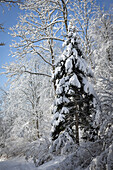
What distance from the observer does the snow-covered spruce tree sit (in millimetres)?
4469

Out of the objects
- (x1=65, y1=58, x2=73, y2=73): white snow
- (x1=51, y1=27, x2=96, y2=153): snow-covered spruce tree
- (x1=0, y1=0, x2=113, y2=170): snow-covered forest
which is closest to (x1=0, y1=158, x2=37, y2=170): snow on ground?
(x1=0, y1=0, x2=113, y2=170): snow-covered forest

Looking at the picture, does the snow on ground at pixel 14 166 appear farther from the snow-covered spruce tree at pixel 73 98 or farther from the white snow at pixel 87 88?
the white snow at pixel 87 88

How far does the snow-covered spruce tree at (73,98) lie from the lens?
14.7 ft

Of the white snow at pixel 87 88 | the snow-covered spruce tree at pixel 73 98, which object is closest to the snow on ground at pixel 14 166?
the snow-covered spruce tree at pixel 73 98

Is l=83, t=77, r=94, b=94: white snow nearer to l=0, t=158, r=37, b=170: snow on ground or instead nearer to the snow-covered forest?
the snow-covered forest

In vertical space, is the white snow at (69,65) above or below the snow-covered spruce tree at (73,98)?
above

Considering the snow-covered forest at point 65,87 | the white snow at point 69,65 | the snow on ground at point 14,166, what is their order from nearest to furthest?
the snow-covered forest at point 65,87 → the snow on ground at point 14,166 → the white snow at point 69,65

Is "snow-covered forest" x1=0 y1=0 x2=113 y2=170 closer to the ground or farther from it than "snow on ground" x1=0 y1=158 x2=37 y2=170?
farther from it

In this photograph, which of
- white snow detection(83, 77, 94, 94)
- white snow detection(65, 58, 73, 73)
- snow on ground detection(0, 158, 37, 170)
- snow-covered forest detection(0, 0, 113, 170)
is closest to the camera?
snow-covered forest detection(0, 0, 113, 170)

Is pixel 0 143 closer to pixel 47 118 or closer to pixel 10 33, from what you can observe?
pixel 47 118

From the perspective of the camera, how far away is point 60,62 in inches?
206

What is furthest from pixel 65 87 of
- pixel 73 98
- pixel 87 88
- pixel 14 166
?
pixel 14 166

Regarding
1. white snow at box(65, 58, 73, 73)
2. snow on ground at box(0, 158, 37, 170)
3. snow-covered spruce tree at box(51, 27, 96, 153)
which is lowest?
snow on ground at box(0, 158, 37, 170)

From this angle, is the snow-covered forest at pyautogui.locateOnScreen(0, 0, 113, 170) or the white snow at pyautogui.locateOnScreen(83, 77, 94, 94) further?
the white snow at pyautogui.locateOnScreen(83, 77, 94, 94)
